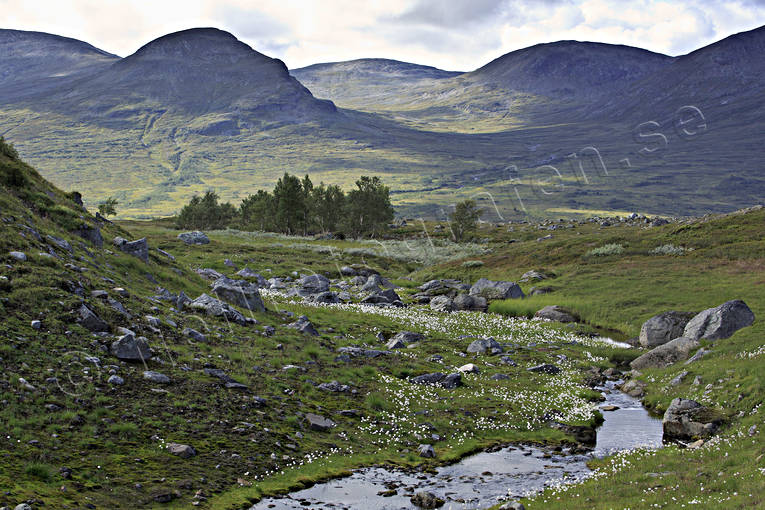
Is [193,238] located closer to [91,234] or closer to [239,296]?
[239,296]

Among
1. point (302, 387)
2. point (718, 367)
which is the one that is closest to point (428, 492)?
point (302, 387)

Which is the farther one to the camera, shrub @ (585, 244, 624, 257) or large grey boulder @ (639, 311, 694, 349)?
shrub @ (585, 244, 624, 257)

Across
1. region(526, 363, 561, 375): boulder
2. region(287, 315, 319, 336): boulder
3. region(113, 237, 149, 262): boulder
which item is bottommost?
region(526, 363, 561, 375): boulder

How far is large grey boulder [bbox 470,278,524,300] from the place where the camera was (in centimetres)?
5669

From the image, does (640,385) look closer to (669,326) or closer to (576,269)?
(669,326)

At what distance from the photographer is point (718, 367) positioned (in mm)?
25312

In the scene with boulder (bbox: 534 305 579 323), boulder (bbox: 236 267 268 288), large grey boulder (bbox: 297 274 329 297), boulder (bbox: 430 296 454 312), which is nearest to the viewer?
boulder (bbox: 534 305 579 323)

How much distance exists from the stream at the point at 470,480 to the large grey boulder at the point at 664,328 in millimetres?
17652

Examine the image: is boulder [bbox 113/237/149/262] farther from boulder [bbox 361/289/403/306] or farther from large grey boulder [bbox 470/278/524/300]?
large grey boulder [bbox 470/278/524/300]

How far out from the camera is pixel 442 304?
52.8 metres

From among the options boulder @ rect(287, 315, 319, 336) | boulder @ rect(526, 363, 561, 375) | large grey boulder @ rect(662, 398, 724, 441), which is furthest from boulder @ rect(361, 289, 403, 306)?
large grey boulder @ rect(662, 398, 724, 441)

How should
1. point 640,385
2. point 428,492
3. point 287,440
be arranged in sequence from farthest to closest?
point 640,385 < point 287,440 < point 428,492

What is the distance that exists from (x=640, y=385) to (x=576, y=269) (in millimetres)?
35633

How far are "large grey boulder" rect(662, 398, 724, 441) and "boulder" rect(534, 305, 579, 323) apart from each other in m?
26.1
